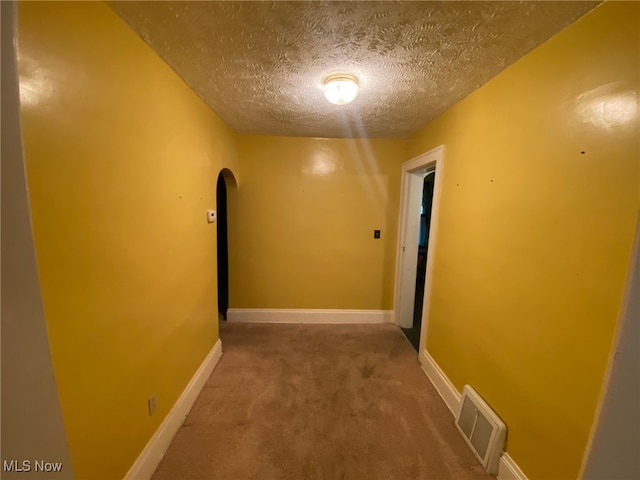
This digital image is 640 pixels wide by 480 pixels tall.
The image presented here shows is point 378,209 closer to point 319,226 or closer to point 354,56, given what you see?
point 319,226

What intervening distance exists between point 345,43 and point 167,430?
91.3 inches

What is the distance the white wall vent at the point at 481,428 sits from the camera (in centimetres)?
137

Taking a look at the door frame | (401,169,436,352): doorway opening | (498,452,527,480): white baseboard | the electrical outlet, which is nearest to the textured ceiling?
the door frame

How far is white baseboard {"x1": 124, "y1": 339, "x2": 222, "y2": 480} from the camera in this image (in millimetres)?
1290

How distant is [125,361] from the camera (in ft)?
3.89

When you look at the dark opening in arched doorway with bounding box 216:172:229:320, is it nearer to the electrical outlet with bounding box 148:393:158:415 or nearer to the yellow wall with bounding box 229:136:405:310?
the yellow wall with bounding box 229:136:405:310

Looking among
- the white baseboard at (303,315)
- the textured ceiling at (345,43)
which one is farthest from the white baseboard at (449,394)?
the textured ceiling at (345,43)

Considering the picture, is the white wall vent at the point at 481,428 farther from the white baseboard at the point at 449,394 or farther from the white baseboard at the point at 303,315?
the white baseboard at the point at 303,315

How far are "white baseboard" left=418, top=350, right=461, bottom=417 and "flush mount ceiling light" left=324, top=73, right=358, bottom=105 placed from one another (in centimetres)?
213

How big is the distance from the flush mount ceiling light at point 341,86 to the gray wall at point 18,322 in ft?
4.09

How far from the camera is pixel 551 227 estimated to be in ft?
3.68

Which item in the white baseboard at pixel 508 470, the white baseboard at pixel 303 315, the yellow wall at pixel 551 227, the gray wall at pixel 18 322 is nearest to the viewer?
the gray wall at pixel 18 322

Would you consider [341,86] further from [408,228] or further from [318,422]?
[318,422]

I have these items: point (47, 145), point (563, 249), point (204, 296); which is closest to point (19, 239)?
point (47, 145)
